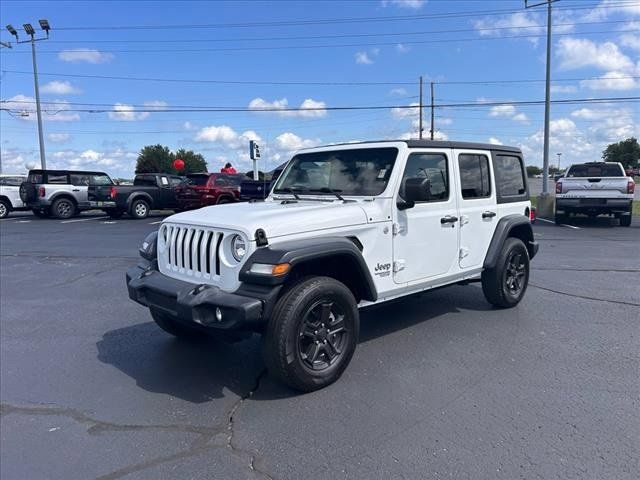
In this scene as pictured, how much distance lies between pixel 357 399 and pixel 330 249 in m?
1.12

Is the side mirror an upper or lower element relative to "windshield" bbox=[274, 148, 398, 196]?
lower

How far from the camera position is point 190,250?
3945mm

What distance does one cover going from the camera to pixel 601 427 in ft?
10.4

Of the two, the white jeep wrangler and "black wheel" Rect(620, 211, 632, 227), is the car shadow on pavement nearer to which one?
the white jeep wrangler

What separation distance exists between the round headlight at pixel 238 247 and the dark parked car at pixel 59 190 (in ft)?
56.6

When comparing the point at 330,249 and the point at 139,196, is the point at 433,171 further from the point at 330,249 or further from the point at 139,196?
the point at 139,196

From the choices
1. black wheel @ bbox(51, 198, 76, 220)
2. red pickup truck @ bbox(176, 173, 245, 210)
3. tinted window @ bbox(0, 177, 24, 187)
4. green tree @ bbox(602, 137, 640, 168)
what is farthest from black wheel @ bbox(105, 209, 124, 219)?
green tree @ bbox(602, 137, 640, 168)

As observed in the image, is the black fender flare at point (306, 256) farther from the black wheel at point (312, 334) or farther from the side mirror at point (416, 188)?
the side mirror at point (416, 188)

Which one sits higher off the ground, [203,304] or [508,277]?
[203,304]

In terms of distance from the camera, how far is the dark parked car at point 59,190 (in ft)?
62.0

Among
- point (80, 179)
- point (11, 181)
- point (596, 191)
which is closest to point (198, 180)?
point (80, 179)

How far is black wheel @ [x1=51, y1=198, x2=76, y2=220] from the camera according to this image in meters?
19.1

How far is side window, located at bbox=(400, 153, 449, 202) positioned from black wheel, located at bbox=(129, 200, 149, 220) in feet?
53.5

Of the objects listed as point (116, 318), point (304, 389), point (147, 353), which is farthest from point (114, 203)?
point (304, 389)
